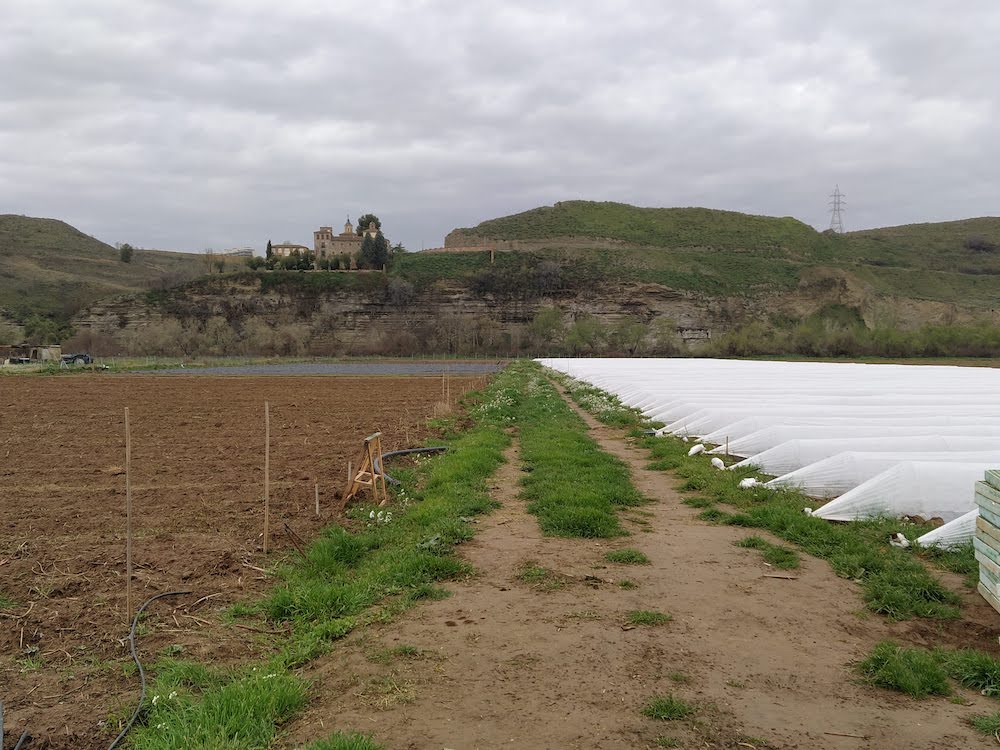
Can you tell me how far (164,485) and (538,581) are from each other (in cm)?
718

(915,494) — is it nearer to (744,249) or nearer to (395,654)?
(395,654)

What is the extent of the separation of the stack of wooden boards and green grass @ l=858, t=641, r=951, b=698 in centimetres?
117

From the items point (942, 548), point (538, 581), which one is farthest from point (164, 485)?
point (942, 548)

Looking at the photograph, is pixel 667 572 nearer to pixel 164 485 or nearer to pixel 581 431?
pixel 164 485

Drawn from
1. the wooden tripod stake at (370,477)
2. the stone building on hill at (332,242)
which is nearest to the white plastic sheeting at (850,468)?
the wooden tripod stake at (370,477)

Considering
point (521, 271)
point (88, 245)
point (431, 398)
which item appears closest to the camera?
point (431, 398)

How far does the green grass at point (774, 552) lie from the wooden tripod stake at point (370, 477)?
4.56 meters

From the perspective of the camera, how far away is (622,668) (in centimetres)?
421

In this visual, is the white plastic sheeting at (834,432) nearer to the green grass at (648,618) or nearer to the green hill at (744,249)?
the green grass at (648,618)

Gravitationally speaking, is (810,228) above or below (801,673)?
above

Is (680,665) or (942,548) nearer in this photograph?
(680,665)

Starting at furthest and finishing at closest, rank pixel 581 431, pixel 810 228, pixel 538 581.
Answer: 1. pixel 810 228
2. pixel 581 431
3. pixel 538 581

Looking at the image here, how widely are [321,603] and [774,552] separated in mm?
4465

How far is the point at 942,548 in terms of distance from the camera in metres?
6.38
